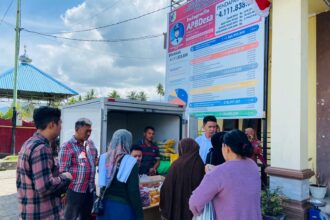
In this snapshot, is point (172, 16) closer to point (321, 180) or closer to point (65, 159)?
point (65, 159)

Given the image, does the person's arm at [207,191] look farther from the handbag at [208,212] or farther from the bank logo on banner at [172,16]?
the bank logo on banner at [172,16]

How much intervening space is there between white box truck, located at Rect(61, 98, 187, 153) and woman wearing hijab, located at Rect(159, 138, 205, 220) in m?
1.82

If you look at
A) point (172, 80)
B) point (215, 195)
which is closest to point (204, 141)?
point (215, 195)

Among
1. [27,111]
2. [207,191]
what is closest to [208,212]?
[207,191]

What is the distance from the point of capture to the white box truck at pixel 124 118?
441 cm

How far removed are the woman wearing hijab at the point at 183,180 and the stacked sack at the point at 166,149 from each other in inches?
97.8

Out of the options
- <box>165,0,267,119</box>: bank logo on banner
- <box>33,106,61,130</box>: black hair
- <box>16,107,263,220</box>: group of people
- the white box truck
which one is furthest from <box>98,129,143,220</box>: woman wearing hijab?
<box>165,0,267,119</box>: bank logo on banner

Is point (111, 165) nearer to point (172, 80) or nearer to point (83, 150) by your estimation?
point (83, 150)

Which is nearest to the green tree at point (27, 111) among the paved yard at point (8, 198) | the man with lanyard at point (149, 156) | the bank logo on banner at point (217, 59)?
the paved yard at point (8, 198)

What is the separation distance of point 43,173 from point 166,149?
11.8ft

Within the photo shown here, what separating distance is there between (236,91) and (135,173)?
107 inches

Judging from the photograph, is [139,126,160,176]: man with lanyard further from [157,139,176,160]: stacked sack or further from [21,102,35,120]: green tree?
[21,102,35,120]: green tree

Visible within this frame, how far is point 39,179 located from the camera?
81.7 inches

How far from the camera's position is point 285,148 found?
356 centimetres
